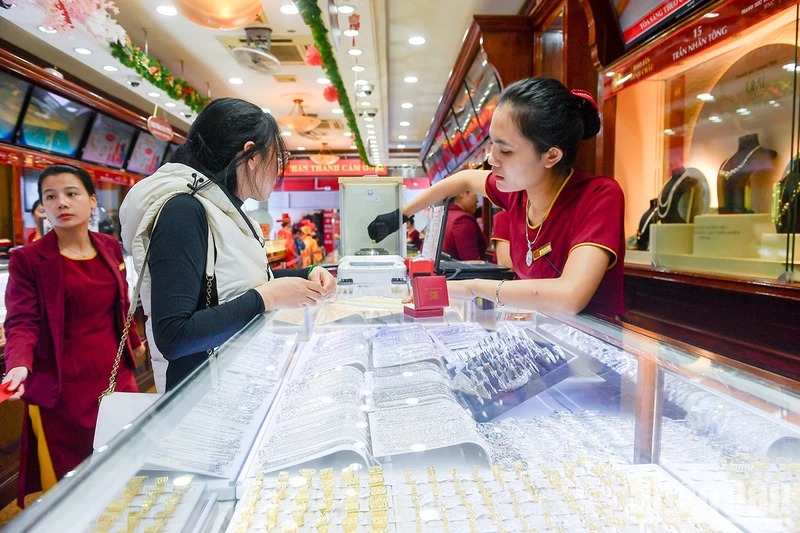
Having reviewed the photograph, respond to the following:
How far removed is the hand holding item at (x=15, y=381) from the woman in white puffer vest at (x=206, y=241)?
0.84m

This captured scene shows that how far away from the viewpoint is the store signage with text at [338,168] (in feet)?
44.9

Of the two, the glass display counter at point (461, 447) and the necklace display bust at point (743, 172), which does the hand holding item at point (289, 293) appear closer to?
the glass display counter at point (461, 447)

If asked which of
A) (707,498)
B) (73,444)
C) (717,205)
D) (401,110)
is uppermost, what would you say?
(401,110)

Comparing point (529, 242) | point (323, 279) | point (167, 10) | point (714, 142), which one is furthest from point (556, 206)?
point (167, 10)

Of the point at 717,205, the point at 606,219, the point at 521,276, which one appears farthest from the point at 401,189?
Result: the point at 717,205

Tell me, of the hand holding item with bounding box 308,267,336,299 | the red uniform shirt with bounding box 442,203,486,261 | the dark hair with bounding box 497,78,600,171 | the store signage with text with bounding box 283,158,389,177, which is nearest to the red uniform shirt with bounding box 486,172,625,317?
the dark hair with bounding box 497,78,600,171

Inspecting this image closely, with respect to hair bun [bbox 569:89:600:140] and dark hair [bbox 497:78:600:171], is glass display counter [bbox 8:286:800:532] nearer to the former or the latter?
dark hair [bbox 497:78:600:171]

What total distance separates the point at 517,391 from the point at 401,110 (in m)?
8.09

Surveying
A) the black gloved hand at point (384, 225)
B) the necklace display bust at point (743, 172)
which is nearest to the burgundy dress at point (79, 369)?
the black gloved hand at point (384, 225)

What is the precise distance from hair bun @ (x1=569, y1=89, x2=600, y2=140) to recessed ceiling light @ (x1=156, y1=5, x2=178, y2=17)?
4316 mm

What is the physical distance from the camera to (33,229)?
4867mm

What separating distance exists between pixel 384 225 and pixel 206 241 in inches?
47.2

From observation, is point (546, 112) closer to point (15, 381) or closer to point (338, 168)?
point (15, 381)

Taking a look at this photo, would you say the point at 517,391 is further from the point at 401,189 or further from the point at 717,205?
the point at 717,205
